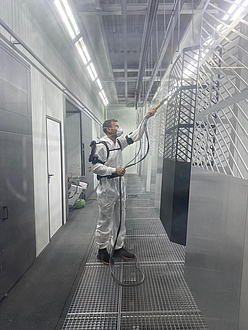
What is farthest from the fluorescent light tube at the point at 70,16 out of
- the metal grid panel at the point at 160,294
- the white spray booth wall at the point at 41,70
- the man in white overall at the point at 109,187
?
the metal grid panel at the point at 160,294

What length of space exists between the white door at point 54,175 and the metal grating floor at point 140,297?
93cm

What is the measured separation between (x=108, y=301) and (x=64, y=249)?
44.9 inches

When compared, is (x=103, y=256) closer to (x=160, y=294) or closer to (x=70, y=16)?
(x=160, y=294)

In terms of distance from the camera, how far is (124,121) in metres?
9.45

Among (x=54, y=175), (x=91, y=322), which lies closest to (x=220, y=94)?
(x=91, y=322)

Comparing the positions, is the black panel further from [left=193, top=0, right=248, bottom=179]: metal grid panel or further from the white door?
the white door

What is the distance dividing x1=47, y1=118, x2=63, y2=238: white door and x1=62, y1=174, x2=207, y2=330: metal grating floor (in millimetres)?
934

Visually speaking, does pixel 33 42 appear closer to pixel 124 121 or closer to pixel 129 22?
pixel 129 22

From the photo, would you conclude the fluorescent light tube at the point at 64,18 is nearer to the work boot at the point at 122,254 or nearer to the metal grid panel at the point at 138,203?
the work boot at the point at 122,254

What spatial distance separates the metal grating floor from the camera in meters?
1.46

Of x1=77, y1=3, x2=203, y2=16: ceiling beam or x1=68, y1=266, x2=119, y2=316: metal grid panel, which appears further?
x1=77, y1=3, x2=203, y2=16: ceiling beam

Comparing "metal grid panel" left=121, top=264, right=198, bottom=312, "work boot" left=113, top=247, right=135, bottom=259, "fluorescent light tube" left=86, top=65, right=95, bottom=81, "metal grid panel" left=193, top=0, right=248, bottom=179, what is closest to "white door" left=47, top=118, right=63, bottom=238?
"work boot" left=113, top=247, right=135, bottom=259

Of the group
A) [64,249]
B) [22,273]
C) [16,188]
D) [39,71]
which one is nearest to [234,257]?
[16,188]

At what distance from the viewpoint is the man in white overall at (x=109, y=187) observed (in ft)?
6.94
